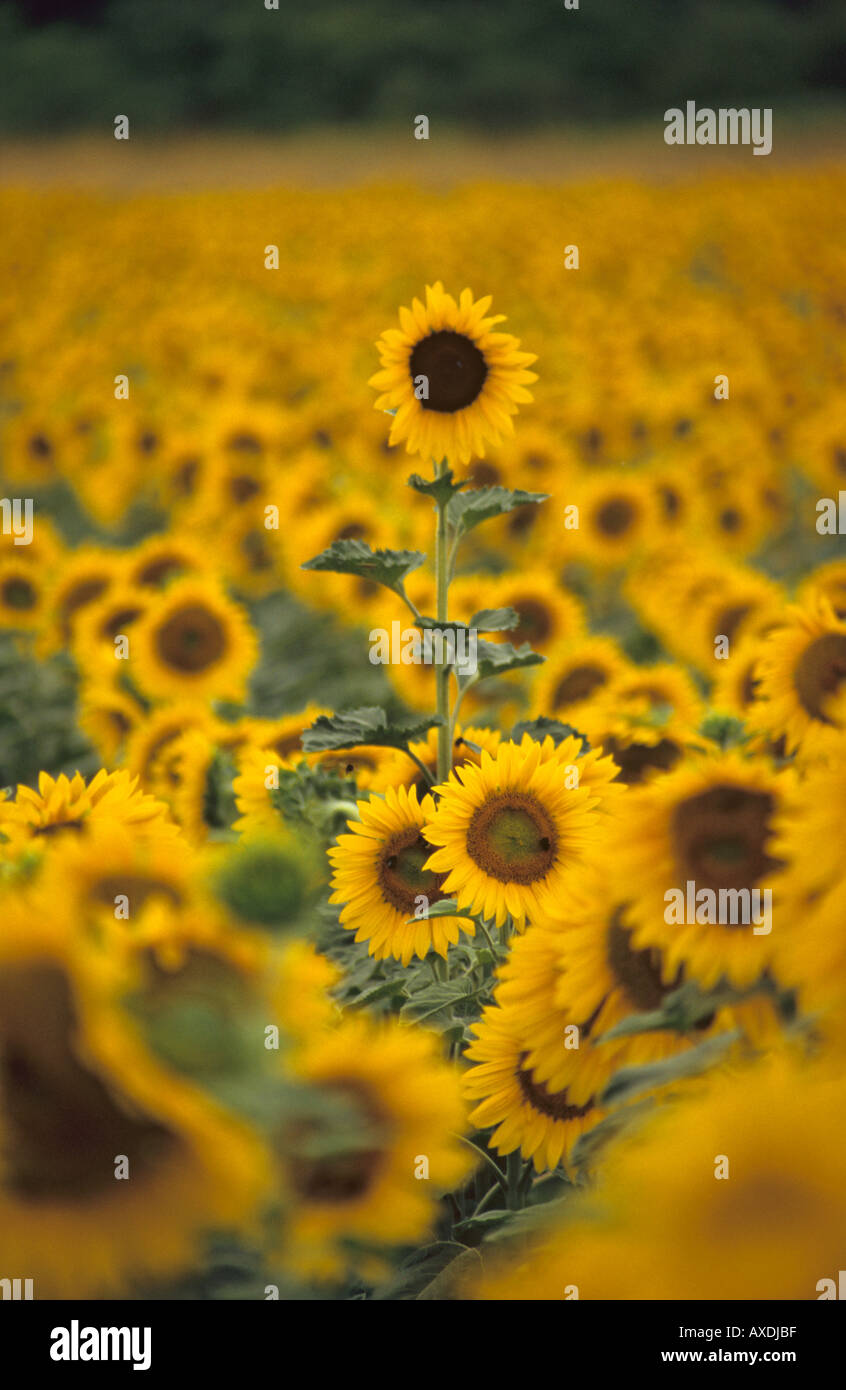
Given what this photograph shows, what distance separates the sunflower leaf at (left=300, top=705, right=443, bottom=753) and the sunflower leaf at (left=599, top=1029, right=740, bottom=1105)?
2.73 ft

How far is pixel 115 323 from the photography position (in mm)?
7758

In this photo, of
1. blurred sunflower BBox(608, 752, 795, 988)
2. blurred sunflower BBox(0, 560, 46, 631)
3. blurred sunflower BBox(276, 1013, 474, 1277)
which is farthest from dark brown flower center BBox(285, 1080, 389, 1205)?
blurred sunflower BBox(0, 560, 46, 631)

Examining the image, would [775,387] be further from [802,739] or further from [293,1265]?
[293,1265]

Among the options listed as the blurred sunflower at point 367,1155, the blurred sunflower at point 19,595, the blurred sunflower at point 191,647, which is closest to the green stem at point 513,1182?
the blurred sunflower at point 367,1155

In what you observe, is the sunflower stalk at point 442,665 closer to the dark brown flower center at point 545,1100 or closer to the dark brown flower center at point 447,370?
the dark brown flower center at point 447,370

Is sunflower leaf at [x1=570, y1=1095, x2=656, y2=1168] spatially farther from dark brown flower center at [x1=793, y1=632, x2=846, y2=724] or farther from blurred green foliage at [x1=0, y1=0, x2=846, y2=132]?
blurred green foliage at [x1=0, y1=0, x2=846, y2=132]

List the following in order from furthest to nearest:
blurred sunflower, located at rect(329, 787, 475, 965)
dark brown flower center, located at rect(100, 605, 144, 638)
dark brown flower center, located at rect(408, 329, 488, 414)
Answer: dark brown flower center, located at rect(100, 605, 144, 638), dark brown flower center, located at rect(408, 329, 488, 414), blurred sunflower, located at rect(329, 787, 475, 965)

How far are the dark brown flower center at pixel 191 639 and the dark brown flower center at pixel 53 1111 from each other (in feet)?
8.31

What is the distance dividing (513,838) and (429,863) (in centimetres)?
12

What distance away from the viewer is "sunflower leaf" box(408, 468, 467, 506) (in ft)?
5.62

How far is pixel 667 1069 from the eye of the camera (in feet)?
2.74

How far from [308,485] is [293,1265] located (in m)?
3.55

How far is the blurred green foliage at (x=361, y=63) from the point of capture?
11.5m
